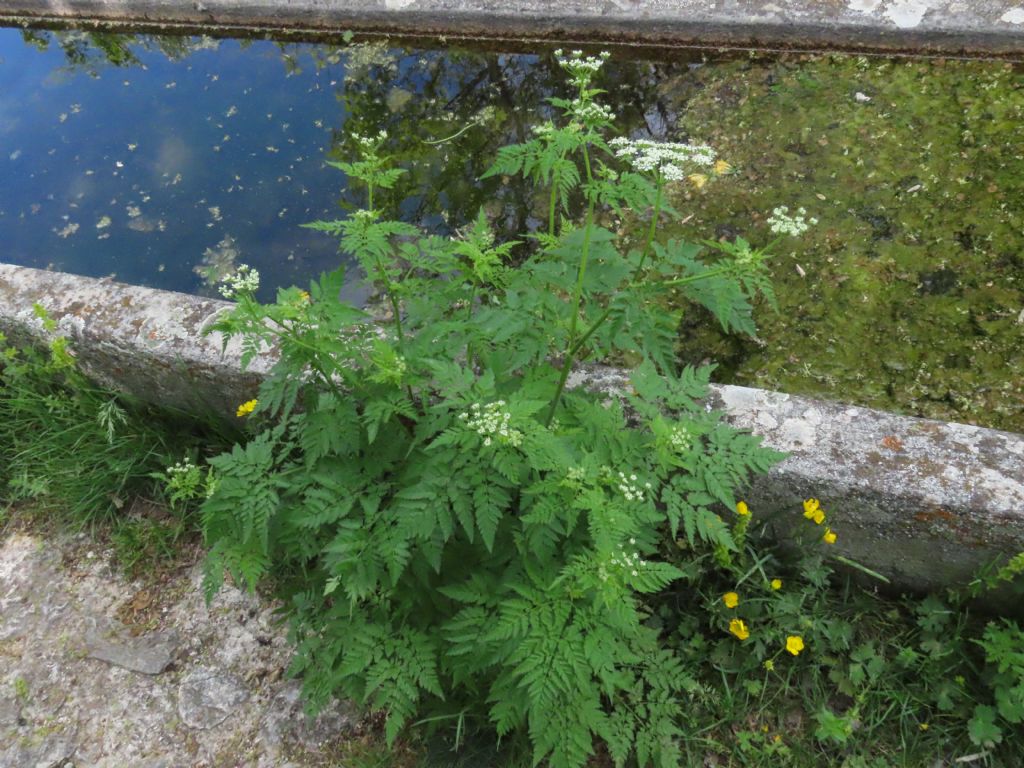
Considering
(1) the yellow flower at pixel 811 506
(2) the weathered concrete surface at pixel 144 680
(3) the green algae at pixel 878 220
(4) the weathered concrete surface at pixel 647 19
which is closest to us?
(1) the yellow flower at pixel 811 506

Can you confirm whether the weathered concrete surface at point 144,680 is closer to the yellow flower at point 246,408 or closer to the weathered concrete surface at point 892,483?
the yellow flower at point 246,408

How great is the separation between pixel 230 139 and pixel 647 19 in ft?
8.36

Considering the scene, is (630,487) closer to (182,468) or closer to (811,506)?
(811,506)

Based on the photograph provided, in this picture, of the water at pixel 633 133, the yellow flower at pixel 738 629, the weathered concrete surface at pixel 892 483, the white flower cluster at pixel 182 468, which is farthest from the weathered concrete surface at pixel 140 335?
the yellow flower at pixel 738 629

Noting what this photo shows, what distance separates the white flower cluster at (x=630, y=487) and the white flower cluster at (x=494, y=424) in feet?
0.92

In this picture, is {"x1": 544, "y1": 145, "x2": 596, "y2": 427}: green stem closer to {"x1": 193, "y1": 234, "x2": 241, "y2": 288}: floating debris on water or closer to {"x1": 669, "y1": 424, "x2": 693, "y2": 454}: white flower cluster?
{"x1": 669, "y1": 424, "x2": 693, "y2": 454}: white flower cluster

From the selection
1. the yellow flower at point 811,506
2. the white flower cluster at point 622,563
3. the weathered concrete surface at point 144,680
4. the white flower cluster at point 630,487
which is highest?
the white flower cluster at point 630,487

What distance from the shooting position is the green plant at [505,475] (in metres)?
1.66

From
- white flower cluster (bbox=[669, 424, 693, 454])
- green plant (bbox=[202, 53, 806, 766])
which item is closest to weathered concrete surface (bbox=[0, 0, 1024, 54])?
green plant (bbox=[202, 53, 806, 766])

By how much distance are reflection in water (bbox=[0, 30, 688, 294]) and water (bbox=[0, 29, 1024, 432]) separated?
15 millimetres

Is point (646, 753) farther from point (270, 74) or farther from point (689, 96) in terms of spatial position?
point (270, 74)

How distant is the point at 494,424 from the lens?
1.56 m

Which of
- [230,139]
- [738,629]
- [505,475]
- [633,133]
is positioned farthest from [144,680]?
[633,133]

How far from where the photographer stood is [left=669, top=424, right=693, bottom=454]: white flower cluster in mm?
1714
